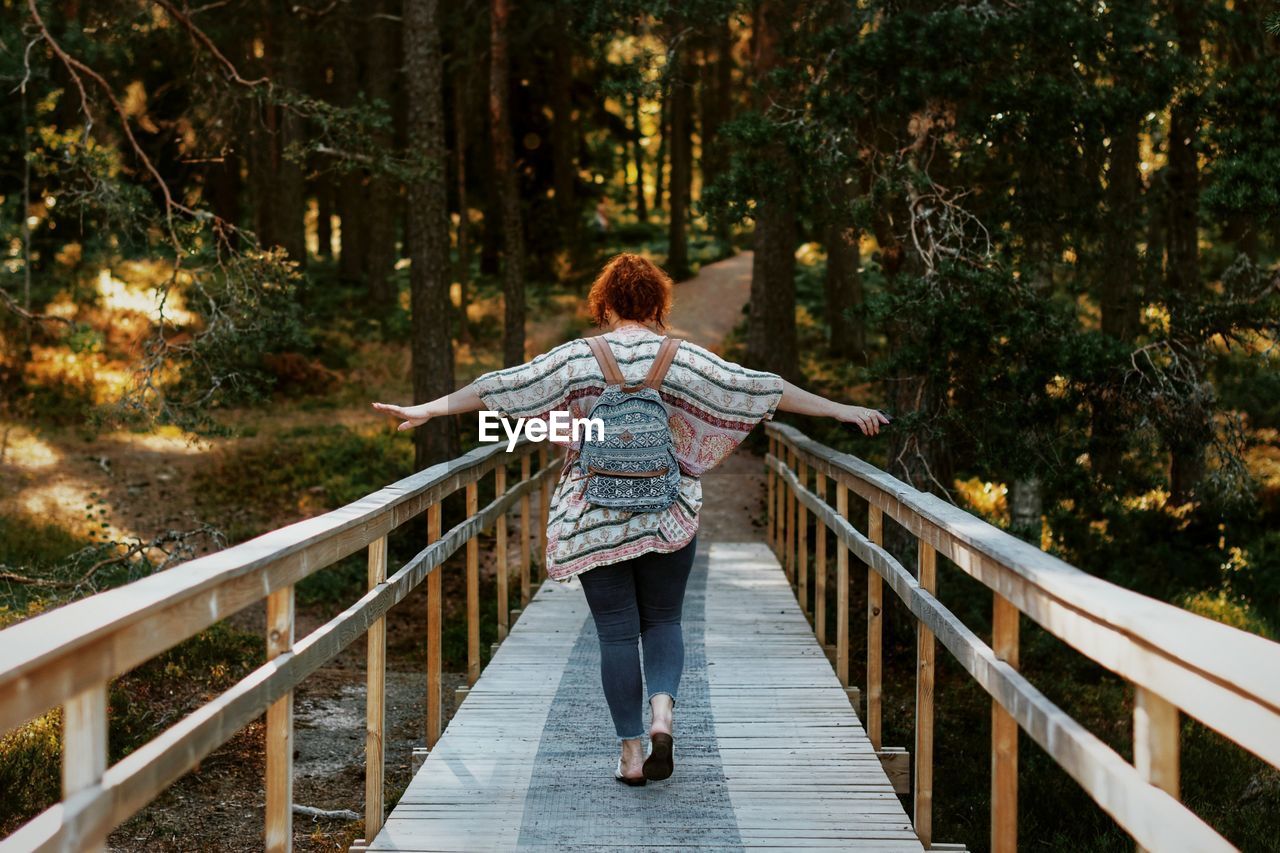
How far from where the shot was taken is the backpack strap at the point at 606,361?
4.43 meters

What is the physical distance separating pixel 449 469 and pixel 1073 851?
416 cm

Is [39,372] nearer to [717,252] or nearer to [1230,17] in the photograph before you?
[1230,17]

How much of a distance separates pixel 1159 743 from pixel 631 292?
2.80m

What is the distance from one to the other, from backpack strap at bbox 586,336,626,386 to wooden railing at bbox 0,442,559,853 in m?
0.88

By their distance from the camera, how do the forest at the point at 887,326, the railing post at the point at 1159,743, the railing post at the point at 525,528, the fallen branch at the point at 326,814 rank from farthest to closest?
the forest at the point at 887,326 → the railing post at the point at 525,528 → the fallen branch at the point at 326,814 → the railing post at the point at 1159,743

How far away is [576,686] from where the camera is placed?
6.20 metres

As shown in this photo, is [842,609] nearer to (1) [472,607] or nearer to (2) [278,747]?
(1) [472,607]

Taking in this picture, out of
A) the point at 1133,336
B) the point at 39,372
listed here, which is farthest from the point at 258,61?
the point at 1133,336

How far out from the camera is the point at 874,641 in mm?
5180

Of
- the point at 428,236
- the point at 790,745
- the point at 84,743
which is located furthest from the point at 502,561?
the point at 428,236

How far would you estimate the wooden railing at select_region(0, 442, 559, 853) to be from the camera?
6.43 ft

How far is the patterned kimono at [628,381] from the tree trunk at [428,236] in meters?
8.86

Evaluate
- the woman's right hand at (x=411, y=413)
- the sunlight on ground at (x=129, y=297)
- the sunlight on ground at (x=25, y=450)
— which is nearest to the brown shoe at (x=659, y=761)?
the woman's right hand at (x=411, y=413)

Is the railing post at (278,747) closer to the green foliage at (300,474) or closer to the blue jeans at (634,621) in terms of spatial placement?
the blue jeans at (634,621)
